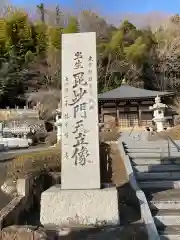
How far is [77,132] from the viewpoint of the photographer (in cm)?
560

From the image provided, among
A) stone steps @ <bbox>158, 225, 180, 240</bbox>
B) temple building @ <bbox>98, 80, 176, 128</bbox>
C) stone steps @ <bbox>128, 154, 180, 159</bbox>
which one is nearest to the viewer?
stone steps @ <bbox>158, 225, 180, 240</bbox>

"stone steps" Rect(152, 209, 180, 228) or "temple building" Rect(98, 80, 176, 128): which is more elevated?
"temple building" Rect(98, 80, 176, 128)

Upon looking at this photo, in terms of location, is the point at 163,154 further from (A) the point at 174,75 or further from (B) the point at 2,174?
(A) the point at 174,75

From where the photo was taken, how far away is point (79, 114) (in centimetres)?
564

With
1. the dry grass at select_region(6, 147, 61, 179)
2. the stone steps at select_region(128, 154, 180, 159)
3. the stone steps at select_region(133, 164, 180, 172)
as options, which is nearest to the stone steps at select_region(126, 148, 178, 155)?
the stone steps at select_region(128, 154, 180, 159)

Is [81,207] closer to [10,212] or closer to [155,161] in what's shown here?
[10,212]

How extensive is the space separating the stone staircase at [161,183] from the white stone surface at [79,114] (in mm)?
1274

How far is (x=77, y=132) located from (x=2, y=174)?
20.5 feet

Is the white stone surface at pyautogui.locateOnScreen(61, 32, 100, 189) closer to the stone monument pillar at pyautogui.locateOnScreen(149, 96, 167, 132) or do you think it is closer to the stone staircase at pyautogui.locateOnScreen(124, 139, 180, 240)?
the stone staircase at pyautogui.locateOnScreen(124, 139, 180, 240)

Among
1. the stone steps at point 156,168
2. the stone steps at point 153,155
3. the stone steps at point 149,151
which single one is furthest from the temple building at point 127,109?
the stone steps at point 156,168

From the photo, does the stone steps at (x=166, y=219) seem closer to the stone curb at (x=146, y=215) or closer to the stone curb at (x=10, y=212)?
the stone curb at (x=146, y=215)

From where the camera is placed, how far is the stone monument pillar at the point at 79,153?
17.2 feet

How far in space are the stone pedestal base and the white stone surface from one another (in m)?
0.21

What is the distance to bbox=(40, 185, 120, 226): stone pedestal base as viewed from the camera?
5188 millimetres
